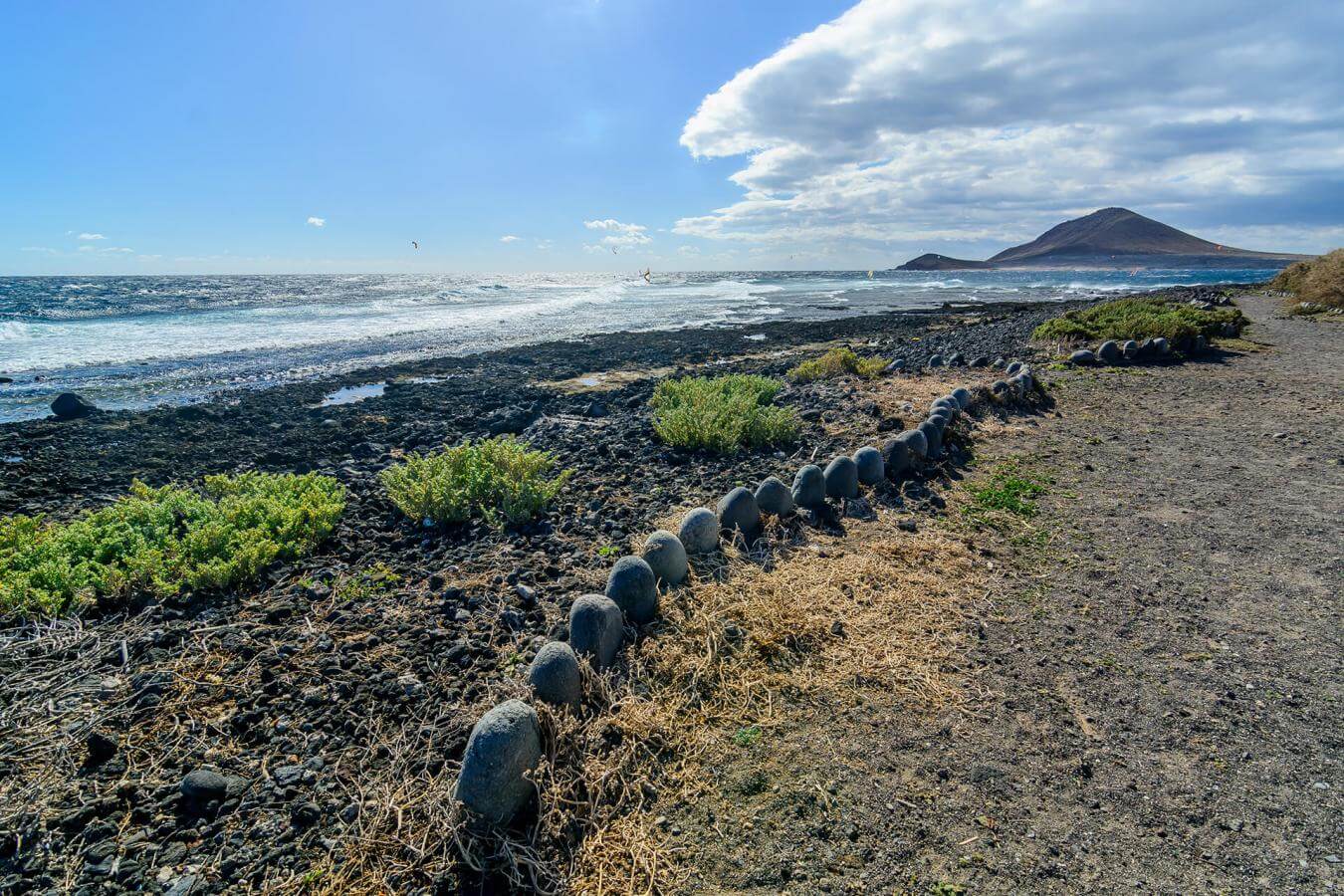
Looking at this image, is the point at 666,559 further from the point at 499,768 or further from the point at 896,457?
the point at 896,457

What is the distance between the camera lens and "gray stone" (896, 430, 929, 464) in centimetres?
590

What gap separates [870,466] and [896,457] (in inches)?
14.3

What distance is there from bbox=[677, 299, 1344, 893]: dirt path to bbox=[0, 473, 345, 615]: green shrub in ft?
13.3

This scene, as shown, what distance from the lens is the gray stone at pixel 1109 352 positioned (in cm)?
1136

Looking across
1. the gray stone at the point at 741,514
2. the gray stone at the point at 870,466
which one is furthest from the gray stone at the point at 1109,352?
the gray stone at the point at 741,514

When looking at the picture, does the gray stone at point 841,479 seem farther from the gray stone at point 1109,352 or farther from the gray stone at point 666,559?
the gray stone at point 1109,352

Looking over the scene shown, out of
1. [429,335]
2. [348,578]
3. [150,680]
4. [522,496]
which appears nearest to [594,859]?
[150,680]

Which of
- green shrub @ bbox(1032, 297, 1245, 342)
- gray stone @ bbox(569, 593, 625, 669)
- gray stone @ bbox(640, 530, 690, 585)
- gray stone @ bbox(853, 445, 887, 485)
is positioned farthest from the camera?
green shrub @ bbox(1032, 297, 1245, 342)

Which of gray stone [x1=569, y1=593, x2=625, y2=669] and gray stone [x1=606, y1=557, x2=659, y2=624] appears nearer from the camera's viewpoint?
gray stone [x1=569, y1=593, x2=625, y2=669]

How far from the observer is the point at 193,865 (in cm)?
228

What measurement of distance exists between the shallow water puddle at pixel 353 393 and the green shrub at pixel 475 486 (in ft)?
25.5

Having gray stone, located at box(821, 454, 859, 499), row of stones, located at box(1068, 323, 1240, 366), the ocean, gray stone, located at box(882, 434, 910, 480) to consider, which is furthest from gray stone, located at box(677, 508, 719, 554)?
the ocean

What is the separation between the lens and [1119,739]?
2.73m

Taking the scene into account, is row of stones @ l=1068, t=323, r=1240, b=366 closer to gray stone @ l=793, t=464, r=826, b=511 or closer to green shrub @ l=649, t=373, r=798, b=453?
green shrub @ l=649, t=373, r=798, b=453
